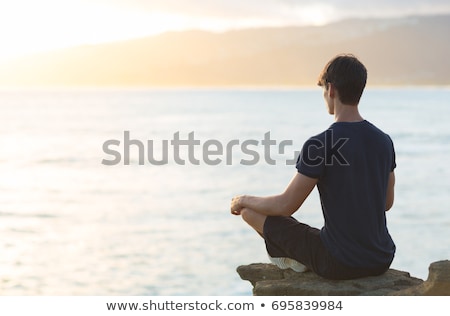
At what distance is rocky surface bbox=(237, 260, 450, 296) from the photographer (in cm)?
375

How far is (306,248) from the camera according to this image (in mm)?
3961

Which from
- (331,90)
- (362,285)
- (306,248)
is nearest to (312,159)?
(331,90)

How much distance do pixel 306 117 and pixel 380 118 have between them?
7495mm

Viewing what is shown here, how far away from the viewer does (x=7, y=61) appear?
11506cm

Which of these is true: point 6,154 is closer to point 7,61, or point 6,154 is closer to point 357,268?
point 357,268

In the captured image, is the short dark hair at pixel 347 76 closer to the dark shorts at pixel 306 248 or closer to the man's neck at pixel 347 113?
the man's neck at pixel 347 113

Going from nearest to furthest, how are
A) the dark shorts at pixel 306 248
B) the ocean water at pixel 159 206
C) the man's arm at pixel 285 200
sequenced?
the man's arm at pixel 285 200, the dark shorts at pixel 306 248, the ocean water at pixel 159 206

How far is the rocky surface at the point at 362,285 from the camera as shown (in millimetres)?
3746

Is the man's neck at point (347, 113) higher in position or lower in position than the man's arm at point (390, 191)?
higher

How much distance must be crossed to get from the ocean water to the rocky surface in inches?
330

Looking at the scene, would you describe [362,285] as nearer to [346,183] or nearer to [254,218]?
[346,183]

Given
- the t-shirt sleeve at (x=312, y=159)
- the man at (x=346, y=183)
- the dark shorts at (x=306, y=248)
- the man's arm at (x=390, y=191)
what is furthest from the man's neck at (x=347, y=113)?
the dark shorts at (x=306, y=248)

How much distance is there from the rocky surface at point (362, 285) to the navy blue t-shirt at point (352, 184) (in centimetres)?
15
